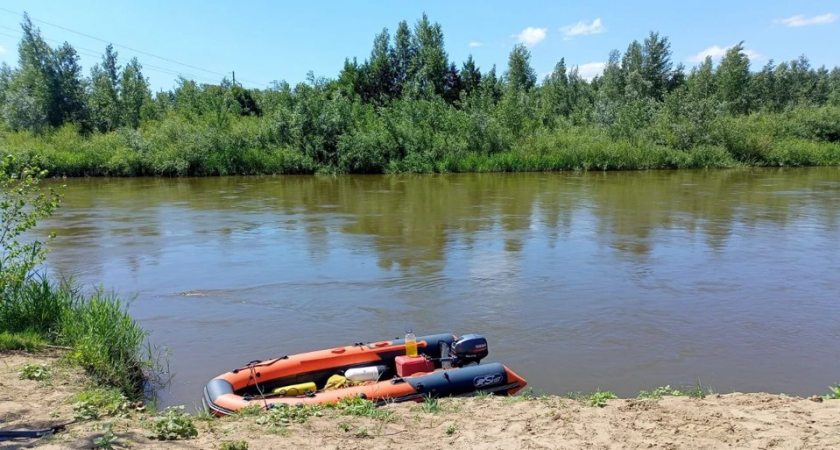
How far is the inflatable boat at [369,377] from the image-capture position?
4742 mm

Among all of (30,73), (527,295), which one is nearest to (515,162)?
(527,295)

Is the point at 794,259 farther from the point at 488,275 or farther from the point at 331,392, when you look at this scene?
the point at 331,392

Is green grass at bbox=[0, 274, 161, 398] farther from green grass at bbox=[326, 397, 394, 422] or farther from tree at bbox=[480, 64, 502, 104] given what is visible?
tree at bbox=[480, 64, 502, 104]

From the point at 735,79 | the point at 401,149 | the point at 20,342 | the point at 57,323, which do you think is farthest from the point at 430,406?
the point at 735,79

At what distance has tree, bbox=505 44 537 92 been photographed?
162 ft

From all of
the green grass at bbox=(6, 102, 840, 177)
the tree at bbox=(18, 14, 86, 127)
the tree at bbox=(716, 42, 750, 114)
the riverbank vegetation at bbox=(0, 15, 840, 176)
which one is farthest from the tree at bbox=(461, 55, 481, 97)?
the tree at bbox=(18, 14, 86, 127)

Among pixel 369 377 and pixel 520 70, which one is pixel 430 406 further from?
pixel 520 70

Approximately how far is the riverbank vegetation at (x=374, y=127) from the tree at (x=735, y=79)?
1.80m

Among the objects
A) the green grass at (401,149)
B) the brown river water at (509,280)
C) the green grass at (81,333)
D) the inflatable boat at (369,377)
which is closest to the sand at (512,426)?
the inflatable boat at (369,377)

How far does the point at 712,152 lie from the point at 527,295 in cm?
2854

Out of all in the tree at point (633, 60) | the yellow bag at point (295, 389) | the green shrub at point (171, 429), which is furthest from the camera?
the tree at point (633, 60)

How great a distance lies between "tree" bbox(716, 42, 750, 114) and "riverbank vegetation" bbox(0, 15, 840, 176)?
5.92 ft

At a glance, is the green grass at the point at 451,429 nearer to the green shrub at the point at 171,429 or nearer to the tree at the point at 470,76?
the green shrub at the point at 171,429

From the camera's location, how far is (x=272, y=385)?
5.31m
